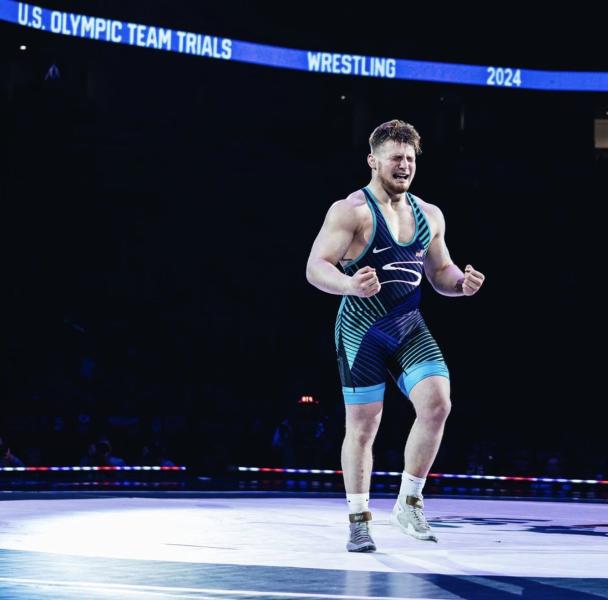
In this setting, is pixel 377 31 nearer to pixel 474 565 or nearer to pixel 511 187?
pixel 511 187

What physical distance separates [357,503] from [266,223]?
1193 centimetres

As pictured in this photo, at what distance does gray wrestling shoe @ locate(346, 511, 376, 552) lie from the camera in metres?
3.94

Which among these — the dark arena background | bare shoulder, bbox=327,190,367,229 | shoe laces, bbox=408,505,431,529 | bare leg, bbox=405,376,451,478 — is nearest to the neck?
bare shoulder, bbox=327,190,367,229

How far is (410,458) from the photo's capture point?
429 cm

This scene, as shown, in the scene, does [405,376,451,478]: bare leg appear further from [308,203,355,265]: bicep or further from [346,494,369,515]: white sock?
[308,203,355,265]: bicep

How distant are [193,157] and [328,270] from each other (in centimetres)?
1201

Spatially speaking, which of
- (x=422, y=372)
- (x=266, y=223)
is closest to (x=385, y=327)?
(x=422, y=372)

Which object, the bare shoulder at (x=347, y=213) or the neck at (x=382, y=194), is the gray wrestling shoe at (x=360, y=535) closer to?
the bare shoulder at (x=347, y=213)

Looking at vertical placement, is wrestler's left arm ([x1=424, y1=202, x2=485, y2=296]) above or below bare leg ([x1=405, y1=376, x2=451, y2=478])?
above

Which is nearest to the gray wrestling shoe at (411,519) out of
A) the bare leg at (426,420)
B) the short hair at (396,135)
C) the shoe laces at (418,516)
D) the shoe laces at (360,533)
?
the shoe laces at (418,516)

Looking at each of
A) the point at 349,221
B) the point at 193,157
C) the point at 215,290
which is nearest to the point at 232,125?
the point at 193,157

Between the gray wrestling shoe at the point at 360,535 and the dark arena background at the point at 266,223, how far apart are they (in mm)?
6149

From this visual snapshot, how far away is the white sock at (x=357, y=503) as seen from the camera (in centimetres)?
414

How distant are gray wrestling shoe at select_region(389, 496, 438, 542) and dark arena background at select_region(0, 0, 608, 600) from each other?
19.7ft
